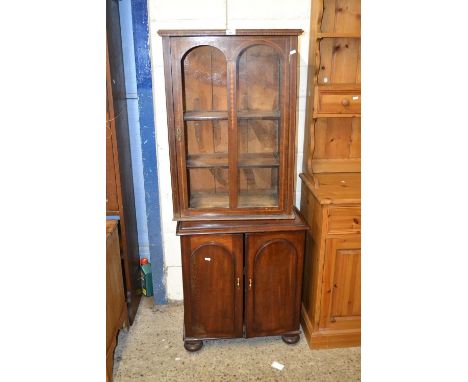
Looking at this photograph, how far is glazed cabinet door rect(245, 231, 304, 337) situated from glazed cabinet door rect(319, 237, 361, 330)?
0.49 feet

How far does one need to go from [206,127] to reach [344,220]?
0.92m

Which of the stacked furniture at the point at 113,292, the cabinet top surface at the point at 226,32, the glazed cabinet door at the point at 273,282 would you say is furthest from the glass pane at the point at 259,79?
the stacked furniture at the point at 113,292

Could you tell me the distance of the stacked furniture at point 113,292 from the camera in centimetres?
192

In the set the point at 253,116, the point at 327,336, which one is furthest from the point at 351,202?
the point at 327,336

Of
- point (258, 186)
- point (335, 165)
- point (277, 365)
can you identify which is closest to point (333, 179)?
point (335, 165)

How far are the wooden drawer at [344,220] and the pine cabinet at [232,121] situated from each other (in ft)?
0.73

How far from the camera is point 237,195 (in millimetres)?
1962

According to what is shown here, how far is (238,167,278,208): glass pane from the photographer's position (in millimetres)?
2029

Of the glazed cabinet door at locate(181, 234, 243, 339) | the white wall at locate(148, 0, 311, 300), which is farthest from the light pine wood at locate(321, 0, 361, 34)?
the glazed cabinet door at locate(181, 234, 243, 339)

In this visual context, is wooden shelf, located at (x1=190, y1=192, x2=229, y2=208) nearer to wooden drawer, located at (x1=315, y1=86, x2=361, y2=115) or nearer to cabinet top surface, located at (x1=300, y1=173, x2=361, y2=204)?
cabinet top surface, located at (x1=300, y1=173, x2=361, y2=204)

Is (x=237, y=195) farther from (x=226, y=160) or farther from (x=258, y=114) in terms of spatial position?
(x=258, y=114)

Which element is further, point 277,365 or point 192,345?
point 192,345
